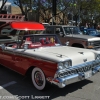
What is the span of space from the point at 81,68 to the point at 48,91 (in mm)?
1051

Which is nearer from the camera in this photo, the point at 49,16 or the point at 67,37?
the point at 67,37

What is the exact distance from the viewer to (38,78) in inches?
183

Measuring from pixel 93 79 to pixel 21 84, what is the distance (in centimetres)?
226

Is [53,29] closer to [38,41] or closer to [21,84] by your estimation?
[38,41]

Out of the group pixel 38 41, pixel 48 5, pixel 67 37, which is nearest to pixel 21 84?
pixel 38 41

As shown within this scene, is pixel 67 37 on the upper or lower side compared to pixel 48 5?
lower

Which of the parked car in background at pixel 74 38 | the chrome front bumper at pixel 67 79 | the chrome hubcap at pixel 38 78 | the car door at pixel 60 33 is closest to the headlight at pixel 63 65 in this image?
the chrome front bumper at pixel 67 79

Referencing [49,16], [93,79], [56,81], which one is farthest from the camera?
[49,16]

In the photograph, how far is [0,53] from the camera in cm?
645

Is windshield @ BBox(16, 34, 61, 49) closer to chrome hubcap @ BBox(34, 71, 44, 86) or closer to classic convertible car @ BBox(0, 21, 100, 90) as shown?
classic convertible car @ BBox(0, 21, 100, 90)

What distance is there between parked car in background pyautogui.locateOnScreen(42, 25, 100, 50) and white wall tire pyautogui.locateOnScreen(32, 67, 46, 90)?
464 cm

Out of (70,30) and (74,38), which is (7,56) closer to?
(74,38)

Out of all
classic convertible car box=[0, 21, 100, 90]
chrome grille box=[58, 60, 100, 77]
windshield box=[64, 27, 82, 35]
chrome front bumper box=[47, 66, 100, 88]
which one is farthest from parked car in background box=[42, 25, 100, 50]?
chrome front bumper box=[47, 66, 100, 88]

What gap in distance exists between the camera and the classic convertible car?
4.10 m
